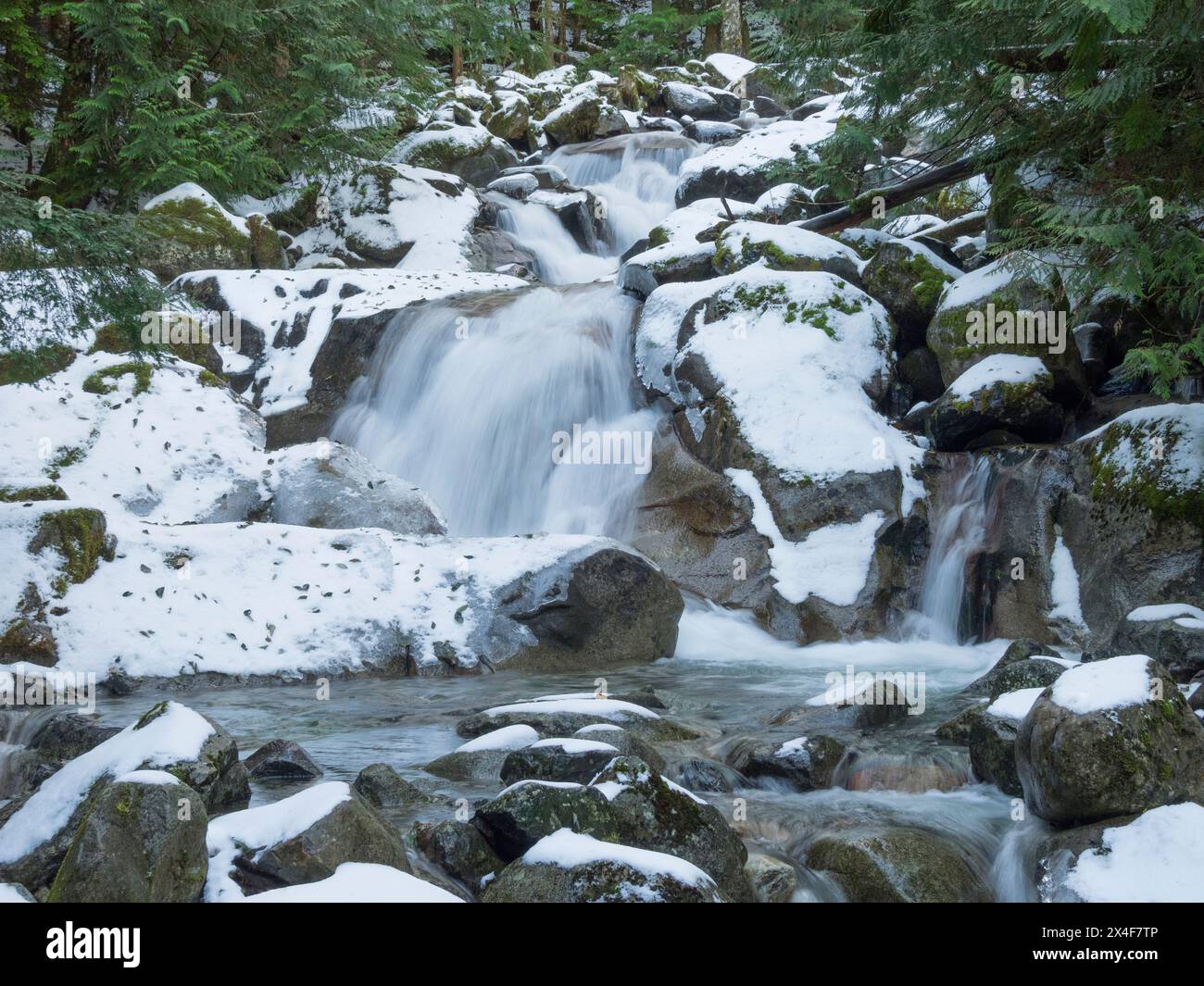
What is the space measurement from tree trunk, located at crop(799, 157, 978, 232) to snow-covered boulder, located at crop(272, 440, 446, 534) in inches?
255

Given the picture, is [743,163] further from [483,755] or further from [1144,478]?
[483,755]

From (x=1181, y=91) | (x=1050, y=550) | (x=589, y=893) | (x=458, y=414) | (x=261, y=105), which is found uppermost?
(x=261, y=105)

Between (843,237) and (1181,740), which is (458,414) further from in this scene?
(1181,740)

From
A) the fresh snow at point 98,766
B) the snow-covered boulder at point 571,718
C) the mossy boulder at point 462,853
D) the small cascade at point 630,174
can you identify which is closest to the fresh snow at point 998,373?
the snow-covered boulder at point 571,718

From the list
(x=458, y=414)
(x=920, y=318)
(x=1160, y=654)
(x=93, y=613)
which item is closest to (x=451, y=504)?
(x=458, y=414)

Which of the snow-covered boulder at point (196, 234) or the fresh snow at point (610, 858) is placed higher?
the snow-covered boulder at point (196, 234)

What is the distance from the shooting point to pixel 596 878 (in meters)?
3.50

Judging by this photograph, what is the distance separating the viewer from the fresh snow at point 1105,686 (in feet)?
14.5

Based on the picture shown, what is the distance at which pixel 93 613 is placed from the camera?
25.8ft

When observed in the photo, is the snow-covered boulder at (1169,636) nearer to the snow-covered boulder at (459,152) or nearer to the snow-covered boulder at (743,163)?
the snow-covered boulder at (743,163)

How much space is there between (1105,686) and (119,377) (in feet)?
35.3

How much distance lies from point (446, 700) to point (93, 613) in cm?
287

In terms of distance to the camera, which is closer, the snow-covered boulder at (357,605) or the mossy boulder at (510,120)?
the snow-covered boulder at (357,605)
